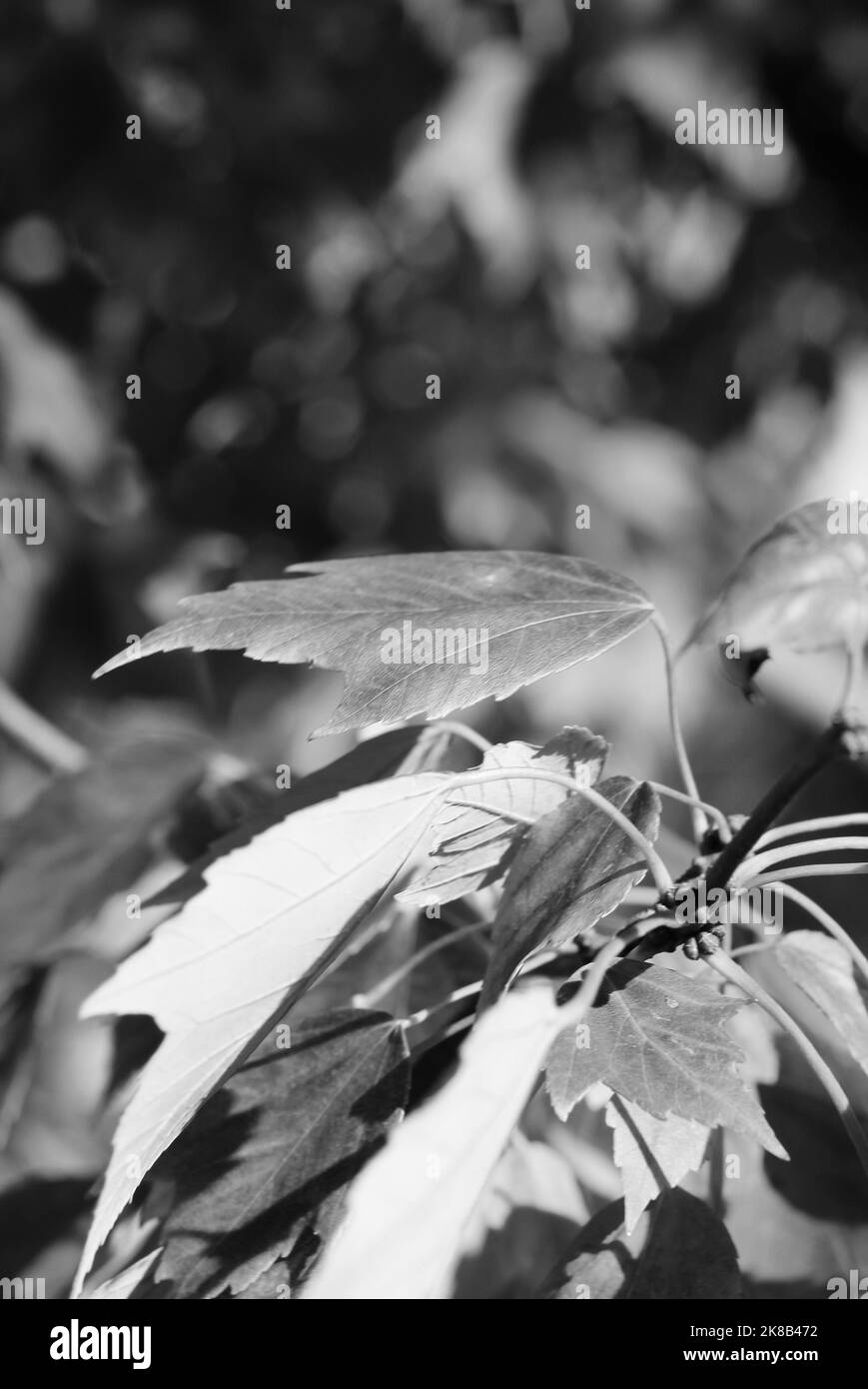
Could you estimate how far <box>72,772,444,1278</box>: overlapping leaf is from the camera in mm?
303

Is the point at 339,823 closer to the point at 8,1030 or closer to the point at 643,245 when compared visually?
the point at 8,1030

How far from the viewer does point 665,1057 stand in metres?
0.30

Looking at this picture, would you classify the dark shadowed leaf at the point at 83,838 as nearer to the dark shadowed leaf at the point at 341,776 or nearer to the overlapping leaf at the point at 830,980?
the dark shadowed leaf at the point at 341,776

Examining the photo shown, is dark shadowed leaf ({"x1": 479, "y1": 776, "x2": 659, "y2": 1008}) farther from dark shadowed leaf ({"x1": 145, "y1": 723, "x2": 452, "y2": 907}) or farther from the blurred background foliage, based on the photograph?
the blurred background foliage

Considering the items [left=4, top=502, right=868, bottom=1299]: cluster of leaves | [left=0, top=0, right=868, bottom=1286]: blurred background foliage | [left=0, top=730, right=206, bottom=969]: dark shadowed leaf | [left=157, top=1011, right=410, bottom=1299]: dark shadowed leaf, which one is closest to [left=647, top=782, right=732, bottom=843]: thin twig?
[left=4, top=502, right=868, bottom=1299]: cluster of leaves

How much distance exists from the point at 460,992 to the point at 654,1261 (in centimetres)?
10

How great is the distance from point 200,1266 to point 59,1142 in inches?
25.7

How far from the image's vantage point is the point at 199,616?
1.13 ft

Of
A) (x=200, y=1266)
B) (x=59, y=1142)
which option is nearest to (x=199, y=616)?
(x=200, y=1266)

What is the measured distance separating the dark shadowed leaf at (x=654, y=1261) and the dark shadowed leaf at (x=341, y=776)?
6.1 inches

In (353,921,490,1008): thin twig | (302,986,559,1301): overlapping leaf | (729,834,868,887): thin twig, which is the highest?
(729,834,868,887): thin twig

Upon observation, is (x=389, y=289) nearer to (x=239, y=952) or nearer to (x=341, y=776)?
(x=341, y=776)

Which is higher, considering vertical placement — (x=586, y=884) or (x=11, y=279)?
(x=11, y=279)

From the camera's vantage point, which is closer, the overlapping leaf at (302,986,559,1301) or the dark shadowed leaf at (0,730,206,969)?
the overlapping leaf at (302,986,559,1301)
